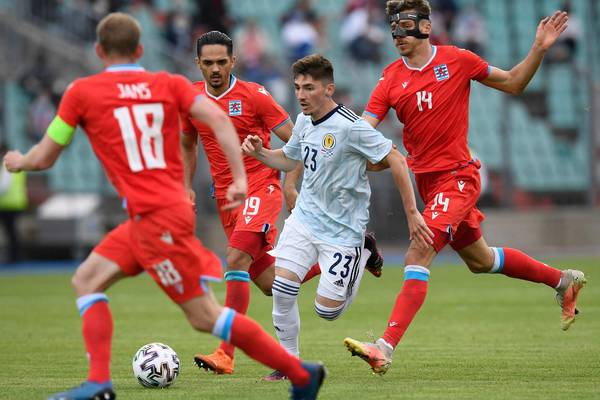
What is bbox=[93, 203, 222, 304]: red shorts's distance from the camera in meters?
6.24

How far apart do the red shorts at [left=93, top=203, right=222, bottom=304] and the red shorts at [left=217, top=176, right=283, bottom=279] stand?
2.30m

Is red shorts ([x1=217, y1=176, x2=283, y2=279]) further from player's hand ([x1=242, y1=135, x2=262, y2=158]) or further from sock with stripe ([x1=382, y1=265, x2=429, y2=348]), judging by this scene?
sock with stripe ([x1=382, y1=265, x2=429, y2=348])

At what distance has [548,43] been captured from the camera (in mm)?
8258

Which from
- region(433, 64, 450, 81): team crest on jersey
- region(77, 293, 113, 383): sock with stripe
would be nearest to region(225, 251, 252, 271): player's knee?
region(433, 64, 450, 81): team crest on jersey

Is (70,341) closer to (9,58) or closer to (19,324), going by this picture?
(19,324)

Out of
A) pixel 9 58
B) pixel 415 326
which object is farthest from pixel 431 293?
pixel 9 58

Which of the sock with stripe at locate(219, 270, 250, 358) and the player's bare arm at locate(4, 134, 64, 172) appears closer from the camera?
the player's bare arm at locate(4, 134, 64, 172)

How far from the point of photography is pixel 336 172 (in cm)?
790

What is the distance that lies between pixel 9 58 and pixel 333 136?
1668cm

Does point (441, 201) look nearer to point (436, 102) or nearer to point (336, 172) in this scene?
point (436, 102)

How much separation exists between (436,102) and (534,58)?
763 mm

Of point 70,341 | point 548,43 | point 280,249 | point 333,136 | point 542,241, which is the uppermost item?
point 548,43

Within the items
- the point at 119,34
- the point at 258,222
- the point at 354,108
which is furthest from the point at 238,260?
the point at 354,108

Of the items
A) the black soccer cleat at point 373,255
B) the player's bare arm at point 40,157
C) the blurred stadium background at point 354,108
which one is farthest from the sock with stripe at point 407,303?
the blurred stadium background at point 354,108
